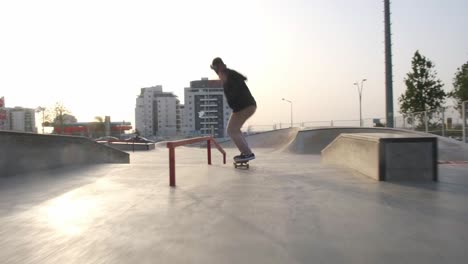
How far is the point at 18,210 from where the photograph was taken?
374 centimetres

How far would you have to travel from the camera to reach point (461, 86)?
38.1m

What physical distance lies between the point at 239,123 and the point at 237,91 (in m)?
0.60

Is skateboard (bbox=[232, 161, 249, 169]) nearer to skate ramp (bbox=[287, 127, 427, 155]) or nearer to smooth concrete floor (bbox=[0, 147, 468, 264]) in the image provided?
smooth concrete floor (bbox=[0, 147, 468, 264])

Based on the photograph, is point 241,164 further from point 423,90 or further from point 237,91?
point 423,90

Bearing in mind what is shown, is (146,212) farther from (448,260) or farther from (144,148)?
(144,148)

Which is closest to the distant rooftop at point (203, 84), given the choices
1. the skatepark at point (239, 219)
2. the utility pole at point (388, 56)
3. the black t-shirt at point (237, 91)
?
the utility pole at point (388, 56)

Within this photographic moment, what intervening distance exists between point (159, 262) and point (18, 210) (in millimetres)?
2145

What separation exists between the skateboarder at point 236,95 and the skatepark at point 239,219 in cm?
155

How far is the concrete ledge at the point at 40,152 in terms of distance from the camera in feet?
20.7

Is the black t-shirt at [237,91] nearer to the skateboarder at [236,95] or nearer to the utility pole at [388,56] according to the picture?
the skateboarder at [236,95]

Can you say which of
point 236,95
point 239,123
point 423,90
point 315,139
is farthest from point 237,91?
point 423,90

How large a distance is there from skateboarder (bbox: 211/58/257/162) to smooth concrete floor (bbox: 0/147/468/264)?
194 centimetres

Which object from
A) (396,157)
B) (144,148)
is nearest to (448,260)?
(396,157)

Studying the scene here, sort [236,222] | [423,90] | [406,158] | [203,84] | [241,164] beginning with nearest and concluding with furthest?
[236,222]
[406,158]
[241,164]
[423,90]
[203,84]
